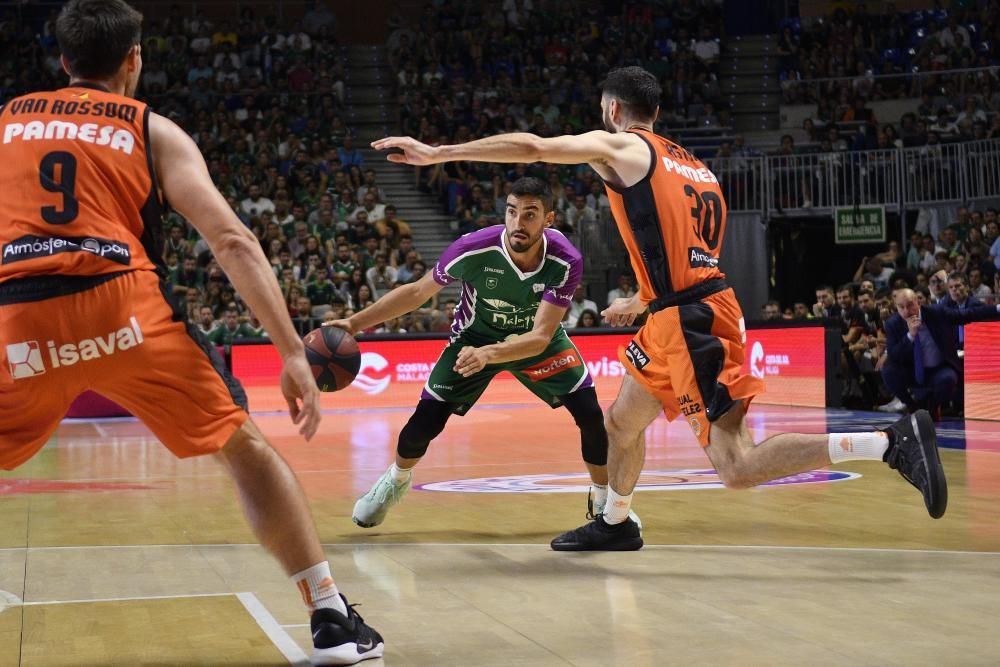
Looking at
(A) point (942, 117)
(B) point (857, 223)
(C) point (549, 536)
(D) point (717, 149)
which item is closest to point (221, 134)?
(D) point (717, 149)

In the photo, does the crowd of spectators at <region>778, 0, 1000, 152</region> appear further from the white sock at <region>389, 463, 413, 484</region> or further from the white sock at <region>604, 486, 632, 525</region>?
the white sock at <region>604, 486, 632, 525</region>

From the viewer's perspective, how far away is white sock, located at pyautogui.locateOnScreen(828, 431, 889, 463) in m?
4.93

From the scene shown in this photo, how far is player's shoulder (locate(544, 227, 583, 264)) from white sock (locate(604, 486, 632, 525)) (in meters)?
1.48

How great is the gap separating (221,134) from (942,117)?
12.8 meters

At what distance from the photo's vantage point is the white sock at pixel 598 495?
6594 millimetres

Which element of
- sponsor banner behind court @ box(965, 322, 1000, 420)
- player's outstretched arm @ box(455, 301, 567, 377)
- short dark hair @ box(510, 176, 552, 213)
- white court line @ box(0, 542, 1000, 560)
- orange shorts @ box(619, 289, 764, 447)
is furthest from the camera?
sponsor banner behind court @ box(965, 322, 1000, 420)

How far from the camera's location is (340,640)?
3.71m

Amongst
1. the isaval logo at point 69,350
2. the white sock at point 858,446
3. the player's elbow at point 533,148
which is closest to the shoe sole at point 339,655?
the isaval logo at point 69,350

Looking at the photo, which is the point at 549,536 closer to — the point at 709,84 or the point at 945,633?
the point at 945,633

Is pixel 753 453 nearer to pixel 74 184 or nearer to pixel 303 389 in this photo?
pixel 303 389

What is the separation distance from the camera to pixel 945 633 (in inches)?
157

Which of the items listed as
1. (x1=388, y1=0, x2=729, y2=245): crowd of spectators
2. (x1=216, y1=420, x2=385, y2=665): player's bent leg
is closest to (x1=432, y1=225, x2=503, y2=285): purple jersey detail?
(x1=216, y1=420, x2=385, y2=665): player's bent leg

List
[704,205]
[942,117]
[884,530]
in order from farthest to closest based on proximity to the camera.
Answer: [942,117]
[884,530]
[704,205]

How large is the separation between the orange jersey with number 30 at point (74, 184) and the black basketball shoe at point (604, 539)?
2978 mm
